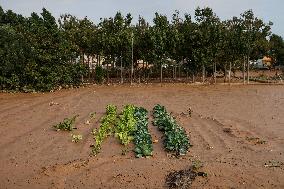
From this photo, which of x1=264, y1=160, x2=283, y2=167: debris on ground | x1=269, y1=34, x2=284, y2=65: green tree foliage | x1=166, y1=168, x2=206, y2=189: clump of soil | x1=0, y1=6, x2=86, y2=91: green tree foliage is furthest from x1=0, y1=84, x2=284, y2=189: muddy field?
x1=269, y1=34, x2=284, y2=65: green tree foliage

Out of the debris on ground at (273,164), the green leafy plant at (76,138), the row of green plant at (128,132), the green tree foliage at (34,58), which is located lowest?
the debris on ground at (273,164)

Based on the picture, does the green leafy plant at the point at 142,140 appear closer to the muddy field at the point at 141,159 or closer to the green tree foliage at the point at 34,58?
the muddy field at the point at 141,159

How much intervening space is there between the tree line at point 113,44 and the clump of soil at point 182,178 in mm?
23529

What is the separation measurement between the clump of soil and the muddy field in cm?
14

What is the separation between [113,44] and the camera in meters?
38.8

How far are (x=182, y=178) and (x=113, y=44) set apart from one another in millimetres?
30102

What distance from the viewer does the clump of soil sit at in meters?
9.21

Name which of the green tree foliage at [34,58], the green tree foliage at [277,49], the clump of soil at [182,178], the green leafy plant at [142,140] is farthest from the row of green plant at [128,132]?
the green tree foliage at [277,49]

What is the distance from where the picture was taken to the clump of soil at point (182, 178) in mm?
9212

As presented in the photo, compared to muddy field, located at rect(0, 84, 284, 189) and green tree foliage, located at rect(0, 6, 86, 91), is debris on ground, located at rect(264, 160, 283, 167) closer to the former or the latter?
muddy field, located at rect(0, 84, 284, 189)

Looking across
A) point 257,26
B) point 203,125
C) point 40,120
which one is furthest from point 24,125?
point 257,26

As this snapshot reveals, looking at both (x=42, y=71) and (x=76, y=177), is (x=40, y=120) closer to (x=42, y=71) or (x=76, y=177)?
(x=76, y=177)

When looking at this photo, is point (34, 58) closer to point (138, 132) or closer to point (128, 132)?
point (128, 132)

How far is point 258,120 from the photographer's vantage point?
61.3 ft
